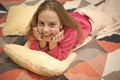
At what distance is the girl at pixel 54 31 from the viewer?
118cm

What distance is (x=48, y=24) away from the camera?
1.18 m

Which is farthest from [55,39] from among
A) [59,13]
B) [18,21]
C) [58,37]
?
[18,21]

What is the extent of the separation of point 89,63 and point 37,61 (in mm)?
289

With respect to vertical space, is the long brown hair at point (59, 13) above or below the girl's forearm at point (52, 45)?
above

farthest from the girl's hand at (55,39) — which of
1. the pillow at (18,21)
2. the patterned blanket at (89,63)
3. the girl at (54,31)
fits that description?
the pillow at (18,21)

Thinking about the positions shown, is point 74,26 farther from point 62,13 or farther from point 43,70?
point 43,70

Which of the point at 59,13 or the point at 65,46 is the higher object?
the point at 59,13

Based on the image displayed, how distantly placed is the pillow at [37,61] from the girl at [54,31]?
0.22ft

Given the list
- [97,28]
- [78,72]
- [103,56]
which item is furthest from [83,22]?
[78,72]

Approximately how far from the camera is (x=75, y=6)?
179 centimetres

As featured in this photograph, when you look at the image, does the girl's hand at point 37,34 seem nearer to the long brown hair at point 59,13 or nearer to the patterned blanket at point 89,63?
the long brown hair at point 59,13

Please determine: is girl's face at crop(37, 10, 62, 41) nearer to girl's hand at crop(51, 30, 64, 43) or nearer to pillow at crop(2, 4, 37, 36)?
girl's hand at crop(51, 30, 64, 43)

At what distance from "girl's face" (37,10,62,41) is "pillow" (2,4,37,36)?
1.03 ft

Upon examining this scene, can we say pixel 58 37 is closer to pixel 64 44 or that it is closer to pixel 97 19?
pixel 64 44
